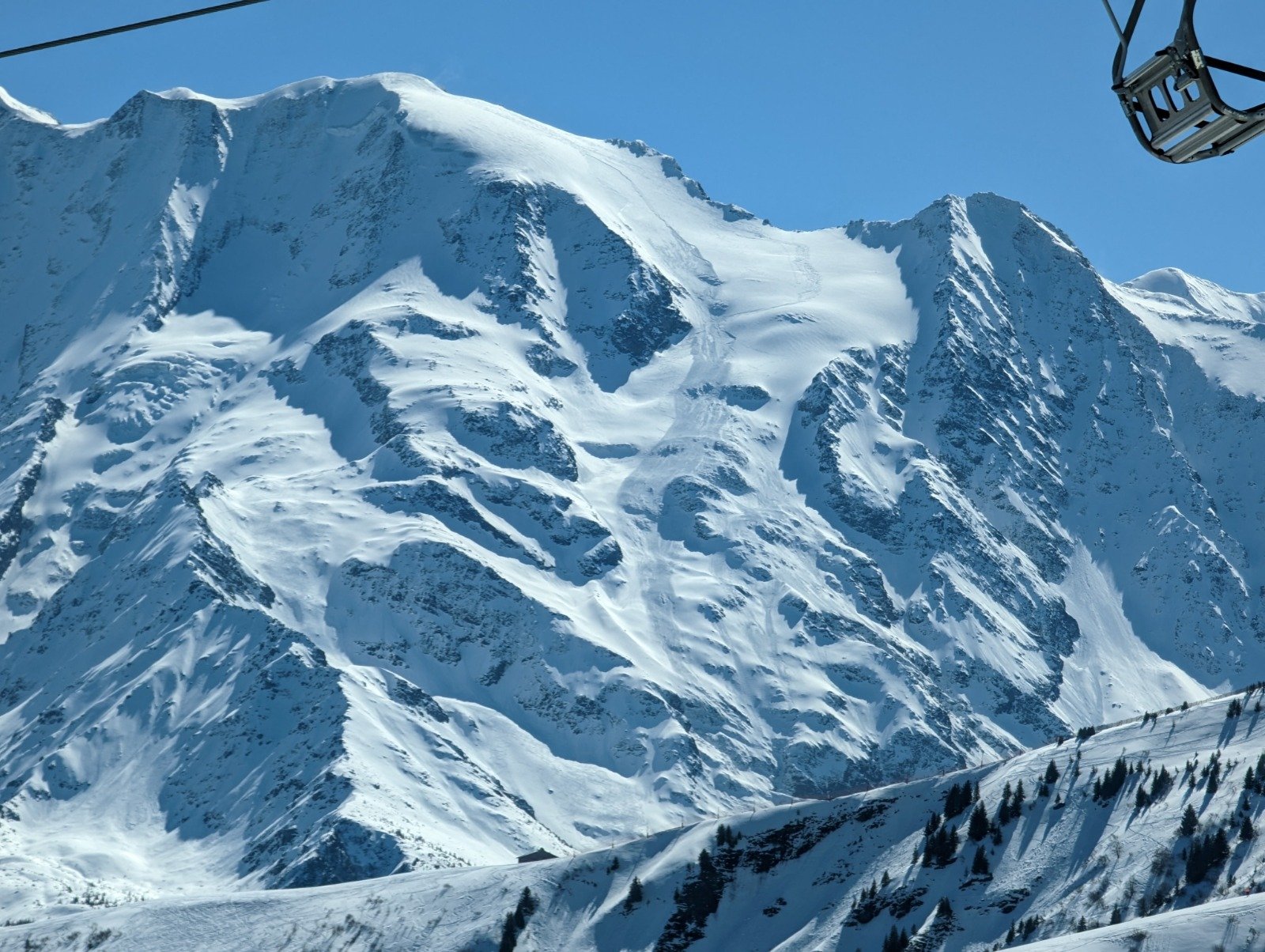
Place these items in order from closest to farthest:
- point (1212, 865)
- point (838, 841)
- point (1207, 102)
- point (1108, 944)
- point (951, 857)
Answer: point (1207, 102) → point (1108, 944) → point (1212, 865) → point (951, 857) → point (838, 841)

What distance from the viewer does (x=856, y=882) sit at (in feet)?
411

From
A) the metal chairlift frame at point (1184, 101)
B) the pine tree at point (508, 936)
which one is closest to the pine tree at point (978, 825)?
the pine tree at point (508, 936)

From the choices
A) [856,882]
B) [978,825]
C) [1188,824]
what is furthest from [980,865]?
[1188,824]

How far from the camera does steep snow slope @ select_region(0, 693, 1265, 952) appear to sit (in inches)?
4545

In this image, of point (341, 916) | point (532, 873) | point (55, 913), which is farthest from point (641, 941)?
point (55, 913)

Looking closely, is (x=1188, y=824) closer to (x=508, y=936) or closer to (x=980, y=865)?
(x=980, y=865)

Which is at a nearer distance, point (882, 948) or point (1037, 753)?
point (882, 948)

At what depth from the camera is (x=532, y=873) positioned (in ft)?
445

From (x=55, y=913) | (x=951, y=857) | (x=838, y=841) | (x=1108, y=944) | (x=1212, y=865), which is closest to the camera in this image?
(x=1108, y=944)

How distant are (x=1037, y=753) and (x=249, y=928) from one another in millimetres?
57207

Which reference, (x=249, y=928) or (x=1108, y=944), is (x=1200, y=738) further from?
(x=249, y=928)

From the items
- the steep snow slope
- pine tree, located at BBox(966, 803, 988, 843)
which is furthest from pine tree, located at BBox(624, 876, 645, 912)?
pine tree, located at BBox(966, 803, 988, 843)

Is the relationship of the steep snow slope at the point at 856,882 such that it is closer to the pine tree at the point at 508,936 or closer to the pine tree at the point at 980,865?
the pine tree at the point at 980,865

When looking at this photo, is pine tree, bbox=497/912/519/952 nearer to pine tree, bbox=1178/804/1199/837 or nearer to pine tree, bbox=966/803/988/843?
pine tree, bbox=966/803/988/843
